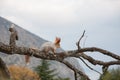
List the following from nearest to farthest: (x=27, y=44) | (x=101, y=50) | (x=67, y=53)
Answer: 1. (x=67, y=53)
2. (x=101, y=50)
3. (x=27, y=44)

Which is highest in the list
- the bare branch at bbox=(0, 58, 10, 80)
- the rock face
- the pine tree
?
the bare branch at bbox=(0, 58, 10, 80)

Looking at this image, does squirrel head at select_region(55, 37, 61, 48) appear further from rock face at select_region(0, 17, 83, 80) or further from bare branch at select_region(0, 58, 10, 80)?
rock face at select_region(0, 17, 83, 80)

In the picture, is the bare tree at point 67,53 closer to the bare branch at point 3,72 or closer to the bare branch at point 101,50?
the bare branch at point 101,50

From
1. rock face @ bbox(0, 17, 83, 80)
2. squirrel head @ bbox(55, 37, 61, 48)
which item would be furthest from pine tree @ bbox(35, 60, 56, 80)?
rock face @ bbox(0, 17, 83, 80)

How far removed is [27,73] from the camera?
72.5m

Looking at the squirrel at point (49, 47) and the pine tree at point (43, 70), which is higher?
the squirrel at point (49, 47)

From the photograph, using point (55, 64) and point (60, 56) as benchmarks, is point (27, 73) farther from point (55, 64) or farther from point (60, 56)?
point (55, 64)

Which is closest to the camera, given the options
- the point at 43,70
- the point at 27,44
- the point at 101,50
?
the point at 101,50

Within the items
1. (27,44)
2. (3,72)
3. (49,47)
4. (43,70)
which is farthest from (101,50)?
(27,44)

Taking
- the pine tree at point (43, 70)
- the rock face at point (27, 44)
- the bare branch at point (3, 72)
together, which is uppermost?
the bare branch at point (3, 72)

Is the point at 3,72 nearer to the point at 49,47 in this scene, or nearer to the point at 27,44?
the point at 49,47

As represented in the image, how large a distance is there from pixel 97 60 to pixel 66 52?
687 millimetres

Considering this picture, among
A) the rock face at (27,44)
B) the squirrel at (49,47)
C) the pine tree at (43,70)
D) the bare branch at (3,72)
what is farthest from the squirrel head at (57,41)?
the rock face at (27,44)

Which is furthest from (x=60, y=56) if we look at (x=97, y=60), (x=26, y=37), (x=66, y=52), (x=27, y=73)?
(x=26, y=37)
